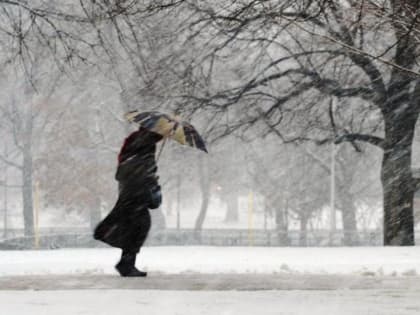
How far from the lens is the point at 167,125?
9242 mm

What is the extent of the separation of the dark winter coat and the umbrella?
0.13m

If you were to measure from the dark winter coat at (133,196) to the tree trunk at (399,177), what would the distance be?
9338 mm

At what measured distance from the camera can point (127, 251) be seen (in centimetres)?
955

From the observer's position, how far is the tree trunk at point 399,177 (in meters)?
17.8

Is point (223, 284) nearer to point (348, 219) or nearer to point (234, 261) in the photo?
point (234, 261)

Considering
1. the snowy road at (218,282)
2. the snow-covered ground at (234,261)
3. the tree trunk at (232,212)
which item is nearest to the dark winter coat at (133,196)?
the snowy road at (218,282)

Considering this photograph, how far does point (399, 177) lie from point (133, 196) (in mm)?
9641

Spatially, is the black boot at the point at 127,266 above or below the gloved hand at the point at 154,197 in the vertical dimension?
below

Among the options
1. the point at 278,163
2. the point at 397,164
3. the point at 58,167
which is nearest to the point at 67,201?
the point at 58,167

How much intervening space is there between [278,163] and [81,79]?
43.5ft

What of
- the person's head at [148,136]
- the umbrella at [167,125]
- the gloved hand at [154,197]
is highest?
the umbrella at [167,125]

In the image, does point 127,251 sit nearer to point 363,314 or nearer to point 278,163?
point 363,314

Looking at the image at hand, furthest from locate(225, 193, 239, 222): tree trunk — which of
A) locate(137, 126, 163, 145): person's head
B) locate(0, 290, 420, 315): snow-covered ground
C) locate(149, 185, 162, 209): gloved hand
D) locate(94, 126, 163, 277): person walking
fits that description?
locate(0, 290, 420, 315): snow-covered ground

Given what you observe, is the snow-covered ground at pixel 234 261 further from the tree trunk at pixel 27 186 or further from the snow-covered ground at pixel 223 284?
the tree trunk at pixel 27 186
